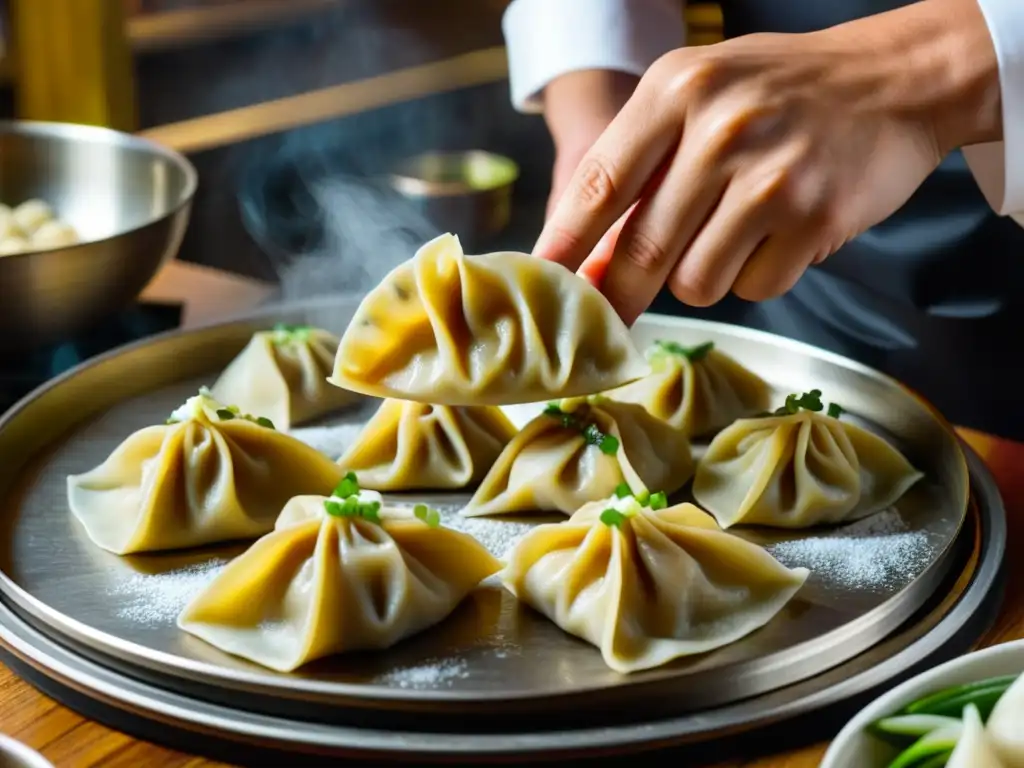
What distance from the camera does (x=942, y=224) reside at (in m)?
2.58

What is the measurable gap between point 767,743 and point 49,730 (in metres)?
0.80

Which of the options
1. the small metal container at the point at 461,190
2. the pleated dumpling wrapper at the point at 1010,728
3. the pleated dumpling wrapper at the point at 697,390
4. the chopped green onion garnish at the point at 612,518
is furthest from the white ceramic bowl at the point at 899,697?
the small metal container at the point at 461,190

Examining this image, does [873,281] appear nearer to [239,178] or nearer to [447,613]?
[447,613]

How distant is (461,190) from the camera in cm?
432

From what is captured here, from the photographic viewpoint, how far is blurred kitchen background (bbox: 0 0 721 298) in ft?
10.7

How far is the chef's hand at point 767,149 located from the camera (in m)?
1.74

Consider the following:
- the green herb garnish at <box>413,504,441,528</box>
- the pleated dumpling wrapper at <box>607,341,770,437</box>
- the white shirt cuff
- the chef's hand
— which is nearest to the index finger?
the chef's hand

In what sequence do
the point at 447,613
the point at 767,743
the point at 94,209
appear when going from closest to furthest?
the point at 767,743
the point at 447,613
the point at 94,209

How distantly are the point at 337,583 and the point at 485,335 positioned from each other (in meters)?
0.44

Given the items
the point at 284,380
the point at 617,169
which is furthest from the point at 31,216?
the point at 617,169

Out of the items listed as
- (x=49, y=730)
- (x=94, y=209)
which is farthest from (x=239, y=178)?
(x=49, y=730)

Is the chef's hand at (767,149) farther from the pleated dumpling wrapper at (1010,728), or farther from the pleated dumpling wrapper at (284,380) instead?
the pleated dumpling wrapper at (1010,728)

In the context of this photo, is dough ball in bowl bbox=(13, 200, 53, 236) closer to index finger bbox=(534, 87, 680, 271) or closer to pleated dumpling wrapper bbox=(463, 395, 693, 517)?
pleated dumpling wrapper bbox=(463, 395, 693, 517)

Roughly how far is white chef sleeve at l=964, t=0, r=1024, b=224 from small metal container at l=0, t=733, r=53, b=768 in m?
1.54
